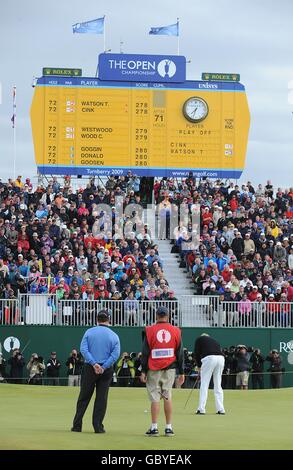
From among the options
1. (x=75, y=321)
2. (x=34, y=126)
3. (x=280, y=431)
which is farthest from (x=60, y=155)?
(x=280, y=431)

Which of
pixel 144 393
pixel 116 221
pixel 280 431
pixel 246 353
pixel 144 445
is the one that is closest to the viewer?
pixel 144 445

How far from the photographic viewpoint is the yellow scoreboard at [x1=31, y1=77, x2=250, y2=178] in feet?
136

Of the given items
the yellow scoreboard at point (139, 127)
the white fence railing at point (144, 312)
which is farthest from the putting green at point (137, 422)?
the yellow scoreboard at point (139, 127)

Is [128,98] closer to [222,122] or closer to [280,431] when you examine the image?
[222,122]

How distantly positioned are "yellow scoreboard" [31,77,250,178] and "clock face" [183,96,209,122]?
0.04 m

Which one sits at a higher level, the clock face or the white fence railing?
the clock face

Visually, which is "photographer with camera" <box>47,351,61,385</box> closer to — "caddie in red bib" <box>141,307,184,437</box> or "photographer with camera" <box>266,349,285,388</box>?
"photographer with camera" <box>266,349,285,388</box>

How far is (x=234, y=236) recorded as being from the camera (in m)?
39.6

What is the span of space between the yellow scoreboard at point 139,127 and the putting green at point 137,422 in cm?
1297

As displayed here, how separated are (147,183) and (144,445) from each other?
2823 centimetres

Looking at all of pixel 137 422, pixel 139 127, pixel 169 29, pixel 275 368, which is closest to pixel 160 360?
pixel 137 422

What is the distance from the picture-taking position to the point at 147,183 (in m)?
43.1

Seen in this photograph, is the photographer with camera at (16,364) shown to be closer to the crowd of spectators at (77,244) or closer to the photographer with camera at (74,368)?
the photographer with camera at (74,368)

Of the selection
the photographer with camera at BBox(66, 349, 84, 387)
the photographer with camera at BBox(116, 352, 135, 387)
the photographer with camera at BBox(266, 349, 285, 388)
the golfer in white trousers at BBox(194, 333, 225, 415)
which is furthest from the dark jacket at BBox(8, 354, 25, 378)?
the golfer in white trousers at BBox(194, 333, 225, 415)
